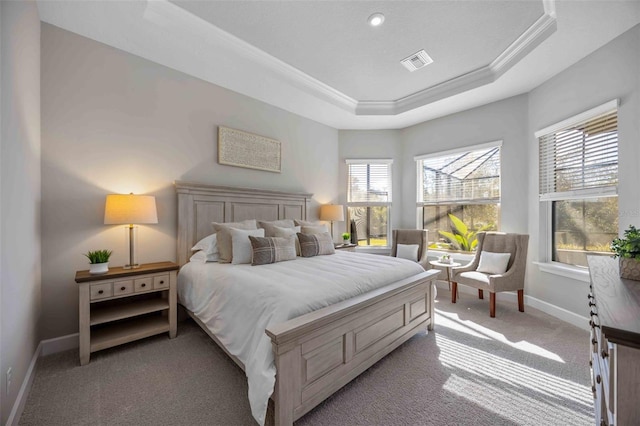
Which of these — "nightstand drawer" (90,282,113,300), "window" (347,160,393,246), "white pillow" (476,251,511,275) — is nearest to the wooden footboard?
"white pillow" (476,251,511,275)

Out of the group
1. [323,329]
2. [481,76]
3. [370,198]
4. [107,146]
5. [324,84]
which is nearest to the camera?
[323,329]

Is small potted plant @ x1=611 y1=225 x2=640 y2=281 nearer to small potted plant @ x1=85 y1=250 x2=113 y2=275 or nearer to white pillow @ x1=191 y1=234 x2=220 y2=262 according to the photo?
white pillow @ x1=191 y1=234 x2=220 y2=262

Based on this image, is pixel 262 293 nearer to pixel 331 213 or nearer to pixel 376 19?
pixel 376 19

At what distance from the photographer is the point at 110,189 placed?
261 centimetres

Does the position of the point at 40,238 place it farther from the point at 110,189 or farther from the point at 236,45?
the point at 236,45

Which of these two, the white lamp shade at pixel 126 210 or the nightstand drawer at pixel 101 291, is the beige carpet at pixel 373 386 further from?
the white lamp shade at pixel 126 210

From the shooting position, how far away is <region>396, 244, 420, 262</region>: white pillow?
14.2 ft

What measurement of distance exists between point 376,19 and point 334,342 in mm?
2778

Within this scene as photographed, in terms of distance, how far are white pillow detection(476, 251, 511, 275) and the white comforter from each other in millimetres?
1440

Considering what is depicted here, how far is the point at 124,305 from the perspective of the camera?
2.51 meters

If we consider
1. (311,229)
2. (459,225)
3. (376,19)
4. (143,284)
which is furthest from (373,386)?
(459,225)

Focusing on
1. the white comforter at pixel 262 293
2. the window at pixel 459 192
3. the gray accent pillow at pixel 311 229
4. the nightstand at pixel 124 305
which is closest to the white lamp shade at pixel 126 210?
the nightstand at pixel 124 305

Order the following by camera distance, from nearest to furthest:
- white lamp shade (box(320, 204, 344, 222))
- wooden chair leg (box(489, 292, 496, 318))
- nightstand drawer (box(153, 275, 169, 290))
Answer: nightstand drawer (box(153, 275, 169, 290))
wooden chair leg (box(489, 292, 496, 318))
white lamp shade (box(320, 204, 344, 222))

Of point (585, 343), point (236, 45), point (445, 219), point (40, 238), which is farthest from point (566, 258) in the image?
point (40, 238)
